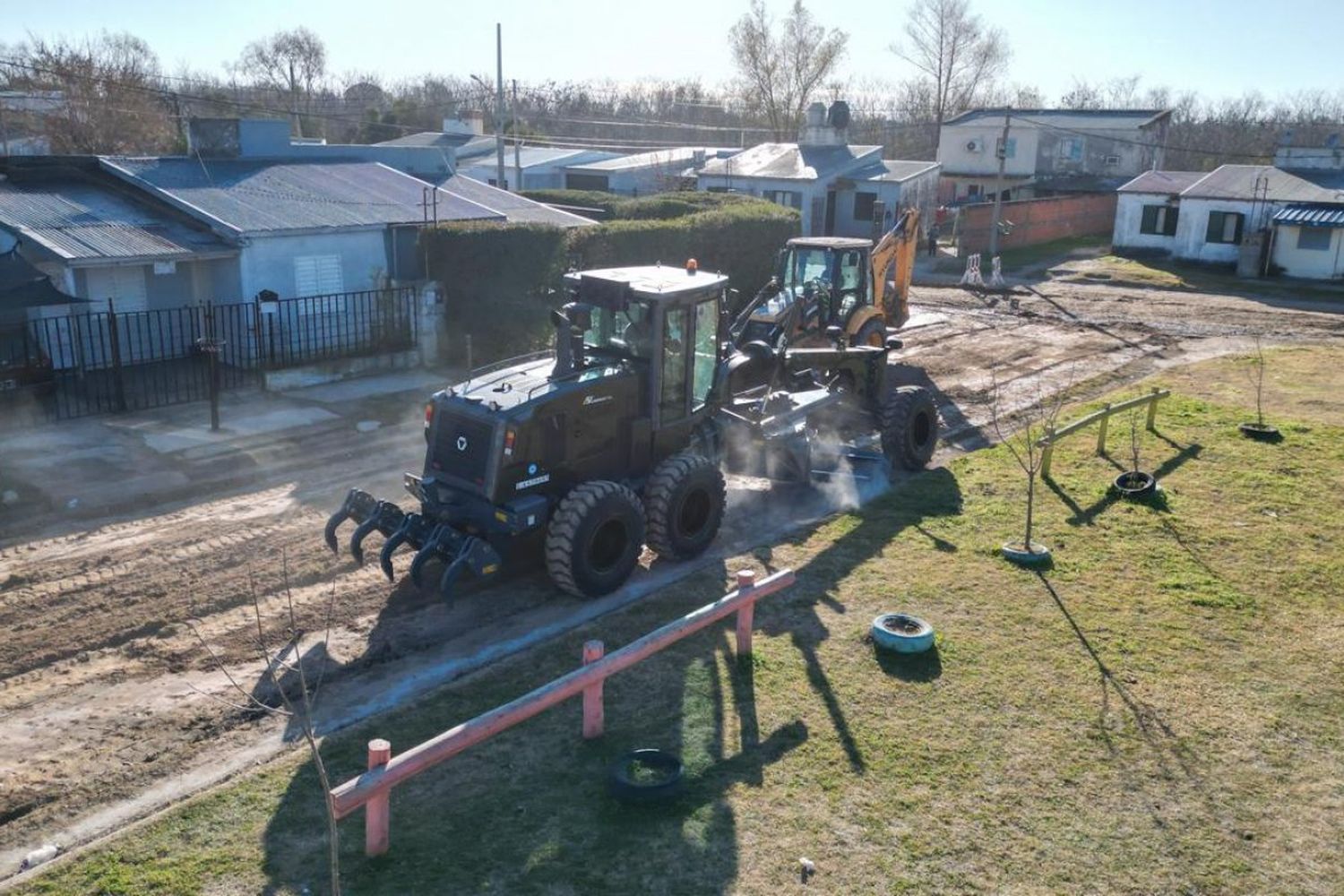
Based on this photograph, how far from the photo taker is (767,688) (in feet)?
28.9

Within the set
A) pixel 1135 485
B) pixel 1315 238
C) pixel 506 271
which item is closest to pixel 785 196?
pixel 1315 238

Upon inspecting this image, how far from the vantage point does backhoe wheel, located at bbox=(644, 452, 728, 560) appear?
11.0 m

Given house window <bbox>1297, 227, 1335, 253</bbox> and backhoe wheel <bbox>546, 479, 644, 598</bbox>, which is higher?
house window <bbox>1297, 227, 1335, 253</bbox>

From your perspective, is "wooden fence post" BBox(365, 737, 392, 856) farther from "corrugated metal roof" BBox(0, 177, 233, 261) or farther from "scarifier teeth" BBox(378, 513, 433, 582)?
"corrugated metal roof" BBox(0, 177, 233, 261)

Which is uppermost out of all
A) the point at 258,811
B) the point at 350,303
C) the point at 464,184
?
the point at 464,184

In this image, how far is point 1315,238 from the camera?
3462 cm

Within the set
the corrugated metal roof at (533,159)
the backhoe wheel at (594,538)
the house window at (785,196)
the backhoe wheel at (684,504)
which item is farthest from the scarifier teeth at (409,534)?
the corrugated metal roof at (533,159)

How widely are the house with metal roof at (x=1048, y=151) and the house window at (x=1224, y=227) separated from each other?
40.9 ft

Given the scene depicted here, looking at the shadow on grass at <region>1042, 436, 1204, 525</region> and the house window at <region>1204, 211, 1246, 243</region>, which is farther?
the house window at <region>1204, 211, 1246, 243</region>

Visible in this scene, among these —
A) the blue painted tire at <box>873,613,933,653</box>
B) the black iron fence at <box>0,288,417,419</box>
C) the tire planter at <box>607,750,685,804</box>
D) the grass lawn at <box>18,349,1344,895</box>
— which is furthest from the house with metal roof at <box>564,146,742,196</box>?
the tire planter at <box>607,750,685,804</box>

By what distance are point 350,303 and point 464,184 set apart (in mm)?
7865

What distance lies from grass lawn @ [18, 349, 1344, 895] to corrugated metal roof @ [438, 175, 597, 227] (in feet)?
50.3

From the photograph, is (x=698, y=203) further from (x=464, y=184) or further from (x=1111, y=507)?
(x=1111, y=507)

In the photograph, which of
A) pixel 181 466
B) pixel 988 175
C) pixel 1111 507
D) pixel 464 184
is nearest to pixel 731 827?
pixel 1111 507
